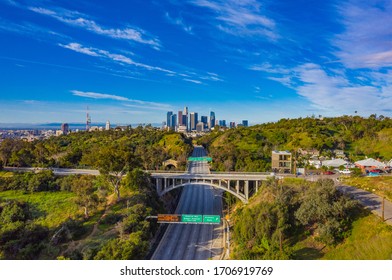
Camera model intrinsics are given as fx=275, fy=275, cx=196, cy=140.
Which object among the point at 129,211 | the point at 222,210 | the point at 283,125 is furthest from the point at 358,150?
the point at 129,211

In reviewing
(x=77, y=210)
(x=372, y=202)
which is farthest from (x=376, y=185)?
(x=77, y=210)

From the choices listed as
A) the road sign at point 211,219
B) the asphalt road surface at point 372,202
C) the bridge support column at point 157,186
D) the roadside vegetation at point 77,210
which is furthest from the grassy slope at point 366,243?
the bridge support column at point 157,186

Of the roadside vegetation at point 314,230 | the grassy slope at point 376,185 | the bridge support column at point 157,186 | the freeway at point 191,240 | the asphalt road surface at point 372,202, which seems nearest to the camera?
the roadside vegetation at point 314,230

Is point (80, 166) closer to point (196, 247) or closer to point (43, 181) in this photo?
point (43, 181)

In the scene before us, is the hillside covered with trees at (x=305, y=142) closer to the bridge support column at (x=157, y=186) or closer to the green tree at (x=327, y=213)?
the bridge support column at (x=157, y=186)

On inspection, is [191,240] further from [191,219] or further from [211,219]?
[211,219]

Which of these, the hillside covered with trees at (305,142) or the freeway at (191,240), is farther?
the hillside covered with trees at (305,142)

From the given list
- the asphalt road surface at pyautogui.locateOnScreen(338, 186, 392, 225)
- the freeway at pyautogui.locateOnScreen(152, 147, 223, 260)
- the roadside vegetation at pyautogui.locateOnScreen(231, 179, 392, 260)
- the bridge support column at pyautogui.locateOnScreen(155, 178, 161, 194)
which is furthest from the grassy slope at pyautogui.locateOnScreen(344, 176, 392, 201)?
the bridge support column at pyautogui.locateOnScreen(155, 178, 161, 194)

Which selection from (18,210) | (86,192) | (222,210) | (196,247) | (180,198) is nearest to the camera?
(18,210)
